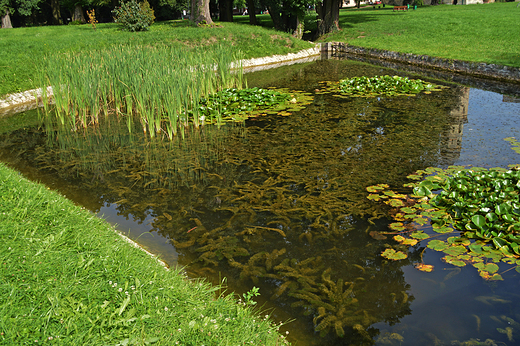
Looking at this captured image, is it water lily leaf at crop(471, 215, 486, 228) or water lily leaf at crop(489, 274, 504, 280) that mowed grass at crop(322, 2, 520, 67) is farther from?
water lily leaf at crop(489, 274, 504, 280)

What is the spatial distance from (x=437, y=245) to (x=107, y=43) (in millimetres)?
16690

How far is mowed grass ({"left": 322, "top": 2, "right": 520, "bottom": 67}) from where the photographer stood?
1496 centimetres

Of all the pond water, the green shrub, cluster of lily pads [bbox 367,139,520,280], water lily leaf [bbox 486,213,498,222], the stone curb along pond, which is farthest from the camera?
the green shrub

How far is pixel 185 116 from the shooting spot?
833cm

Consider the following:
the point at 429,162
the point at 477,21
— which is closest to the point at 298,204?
the point at 429,162

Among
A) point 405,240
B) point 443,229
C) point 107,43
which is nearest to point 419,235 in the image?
point 405,240

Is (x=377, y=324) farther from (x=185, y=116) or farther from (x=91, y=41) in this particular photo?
(x=91, y=41)

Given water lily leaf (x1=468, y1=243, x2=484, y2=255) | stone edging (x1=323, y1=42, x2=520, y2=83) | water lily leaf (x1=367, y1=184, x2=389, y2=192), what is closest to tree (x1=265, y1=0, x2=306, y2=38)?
stone edging (x1=323, y1=42, x2=520, y2=83)

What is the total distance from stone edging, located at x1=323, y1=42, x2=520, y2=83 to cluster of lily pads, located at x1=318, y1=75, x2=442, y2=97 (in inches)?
109

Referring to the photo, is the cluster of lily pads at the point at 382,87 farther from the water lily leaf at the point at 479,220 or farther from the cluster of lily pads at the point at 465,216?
the water lily leaf at the point at 479,220

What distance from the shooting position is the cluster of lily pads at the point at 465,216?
376cm

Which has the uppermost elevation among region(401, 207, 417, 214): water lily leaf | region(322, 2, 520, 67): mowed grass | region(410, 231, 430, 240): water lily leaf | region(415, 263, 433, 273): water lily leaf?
region(322, 2, 520, 67): mowed grass

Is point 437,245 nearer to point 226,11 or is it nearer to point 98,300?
point 98,300

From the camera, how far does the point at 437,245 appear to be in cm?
395
